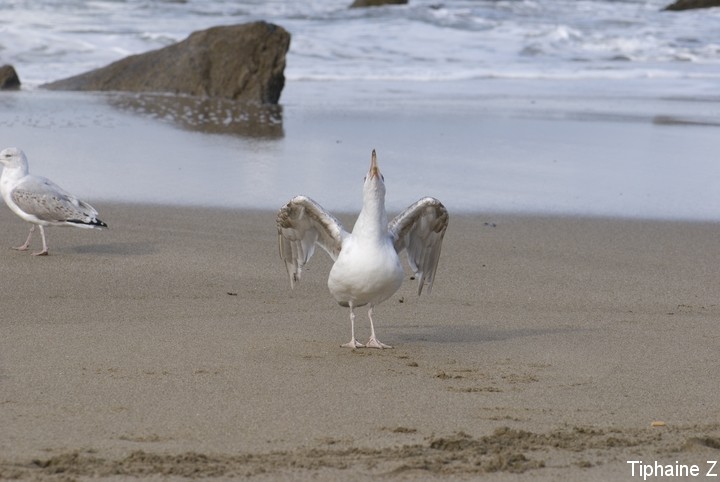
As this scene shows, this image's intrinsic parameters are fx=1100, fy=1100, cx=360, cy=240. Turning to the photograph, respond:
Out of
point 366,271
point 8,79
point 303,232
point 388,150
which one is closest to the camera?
point 366,271

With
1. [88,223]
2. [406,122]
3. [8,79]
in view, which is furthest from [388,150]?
[8,79]

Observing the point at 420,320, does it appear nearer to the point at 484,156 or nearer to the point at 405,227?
the point at 405,227

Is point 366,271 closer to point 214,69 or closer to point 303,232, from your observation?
point 303,232

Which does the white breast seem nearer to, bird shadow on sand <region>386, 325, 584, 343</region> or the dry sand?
the dry sand

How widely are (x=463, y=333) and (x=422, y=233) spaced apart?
0.69m

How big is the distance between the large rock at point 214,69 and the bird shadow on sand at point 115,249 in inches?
360

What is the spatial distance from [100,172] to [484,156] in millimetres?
4365

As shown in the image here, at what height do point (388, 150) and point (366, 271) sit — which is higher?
point (366, 271)

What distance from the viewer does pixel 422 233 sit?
695cm

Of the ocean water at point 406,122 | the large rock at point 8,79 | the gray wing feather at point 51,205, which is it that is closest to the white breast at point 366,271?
the gray wing feather at point 51,205

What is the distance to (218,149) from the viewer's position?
12.9 meters

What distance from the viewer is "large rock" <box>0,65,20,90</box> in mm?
17641

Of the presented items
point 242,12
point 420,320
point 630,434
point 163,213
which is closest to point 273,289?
point 420,320

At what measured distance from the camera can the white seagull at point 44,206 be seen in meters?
8.66
